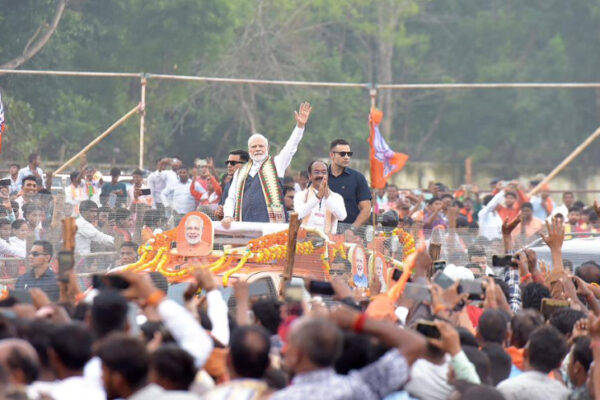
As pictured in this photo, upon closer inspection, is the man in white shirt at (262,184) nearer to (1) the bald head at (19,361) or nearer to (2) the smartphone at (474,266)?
(2) the smartphone at (474,266)

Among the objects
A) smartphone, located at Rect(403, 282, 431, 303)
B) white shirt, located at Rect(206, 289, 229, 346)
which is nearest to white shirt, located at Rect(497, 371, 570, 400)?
smartphone, located at Rect(403, 282, 431, 303)

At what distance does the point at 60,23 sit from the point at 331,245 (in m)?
20.0

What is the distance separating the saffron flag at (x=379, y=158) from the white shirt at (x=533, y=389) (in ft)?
19.1

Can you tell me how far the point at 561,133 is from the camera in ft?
151

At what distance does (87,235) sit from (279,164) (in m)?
1.78

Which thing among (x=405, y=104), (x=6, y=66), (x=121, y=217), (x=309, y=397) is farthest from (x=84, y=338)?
(x=405, y=104)

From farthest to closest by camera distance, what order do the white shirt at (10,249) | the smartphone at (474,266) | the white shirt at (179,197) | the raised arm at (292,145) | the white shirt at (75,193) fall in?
the white shirt at (179,197)
the white shirt at (75,193)
the smartphone at (474,266)
the raised arm at (292,145)
the white shirt at (10,249)

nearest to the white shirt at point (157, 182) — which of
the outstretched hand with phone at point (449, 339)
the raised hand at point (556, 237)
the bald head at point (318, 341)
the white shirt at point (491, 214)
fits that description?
the white shirt at point (491, 214)

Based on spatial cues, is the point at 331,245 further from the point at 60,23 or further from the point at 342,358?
the point at 60,23

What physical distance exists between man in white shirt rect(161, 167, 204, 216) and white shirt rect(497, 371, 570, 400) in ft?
36.0

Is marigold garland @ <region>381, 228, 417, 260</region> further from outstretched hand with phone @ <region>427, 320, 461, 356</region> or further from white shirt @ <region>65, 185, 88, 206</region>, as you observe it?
outstretched hand with phone @ <region>427, 320, 461, 356</region>

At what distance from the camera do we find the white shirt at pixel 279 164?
446 inches

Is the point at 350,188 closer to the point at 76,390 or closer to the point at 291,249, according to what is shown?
the point at 291,249

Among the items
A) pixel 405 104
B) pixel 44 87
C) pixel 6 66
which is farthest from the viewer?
pixel 405 104
